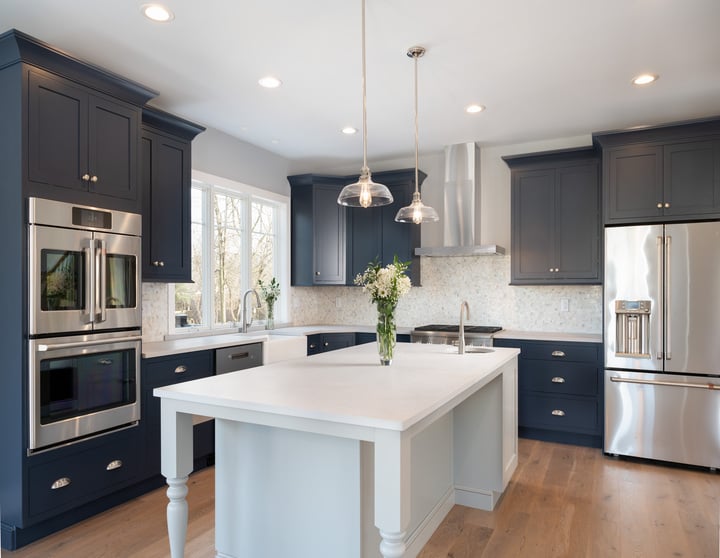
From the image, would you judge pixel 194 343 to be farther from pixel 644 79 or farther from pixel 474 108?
pixel 644 79

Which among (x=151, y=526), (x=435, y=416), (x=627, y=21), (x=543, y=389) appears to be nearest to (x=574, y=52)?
(x=627, y=21)

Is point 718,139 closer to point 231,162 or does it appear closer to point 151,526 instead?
point 231,162

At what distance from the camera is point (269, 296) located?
4918mm

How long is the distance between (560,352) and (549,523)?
67.6 inches

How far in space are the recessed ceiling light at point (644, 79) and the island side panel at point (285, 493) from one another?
9.97 ft

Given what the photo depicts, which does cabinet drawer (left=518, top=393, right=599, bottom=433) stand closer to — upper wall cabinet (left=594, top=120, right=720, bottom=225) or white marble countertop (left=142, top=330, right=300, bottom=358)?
upper wall cabinet (left=594, top=120, right=720, bottom=225)

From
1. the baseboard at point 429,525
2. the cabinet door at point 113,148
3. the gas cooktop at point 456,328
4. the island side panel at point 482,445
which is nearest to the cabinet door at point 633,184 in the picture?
the gas cooktop at point 456,328

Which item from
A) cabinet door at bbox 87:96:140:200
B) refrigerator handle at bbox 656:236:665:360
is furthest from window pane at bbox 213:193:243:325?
refrigerator handle at bbox 656:236:665:360

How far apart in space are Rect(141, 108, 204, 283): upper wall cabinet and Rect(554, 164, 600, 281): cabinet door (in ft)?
10.4

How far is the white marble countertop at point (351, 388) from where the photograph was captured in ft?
5.46

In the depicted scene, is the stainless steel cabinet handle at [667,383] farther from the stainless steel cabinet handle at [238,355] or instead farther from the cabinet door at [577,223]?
the stainless steel cabinet handle at [238,355]

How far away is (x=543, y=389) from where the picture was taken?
4.19 m

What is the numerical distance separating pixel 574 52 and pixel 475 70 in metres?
0.59

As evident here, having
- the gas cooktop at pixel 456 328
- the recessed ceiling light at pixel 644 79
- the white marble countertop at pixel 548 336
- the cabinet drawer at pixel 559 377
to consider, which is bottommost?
the cabinet drawer at pixel 559 377
